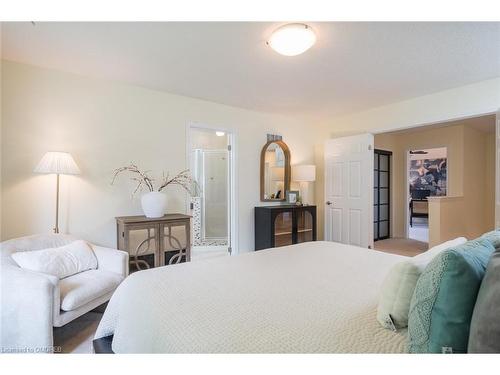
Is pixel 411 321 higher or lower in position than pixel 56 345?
higher

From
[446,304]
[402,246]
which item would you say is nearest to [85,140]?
[446,304]

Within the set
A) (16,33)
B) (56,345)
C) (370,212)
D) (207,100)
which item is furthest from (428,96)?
(56,345)

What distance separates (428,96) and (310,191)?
7.49 feet

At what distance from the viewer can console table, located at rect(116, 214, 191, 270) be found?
2.76m

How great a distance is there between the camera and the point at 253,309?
113 centimetres

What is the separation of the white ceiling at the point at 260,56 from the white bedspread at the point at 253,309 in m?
1.71

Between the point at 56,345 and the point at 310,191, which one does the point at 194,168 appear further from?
the point at 56,345

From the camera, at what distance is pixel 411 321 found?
863mm

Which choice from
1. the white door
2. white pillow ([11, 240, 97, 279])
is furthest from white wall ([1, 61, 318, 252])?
the white door

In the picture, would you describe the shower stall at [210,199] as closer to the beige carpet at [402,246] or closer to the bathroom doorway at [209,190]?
the bathroom doorway at [209,190]

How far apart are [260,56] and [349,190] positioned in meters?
2.78

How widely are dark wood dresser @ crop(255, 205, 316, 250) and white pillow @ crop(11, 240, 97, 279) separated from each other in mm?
2273

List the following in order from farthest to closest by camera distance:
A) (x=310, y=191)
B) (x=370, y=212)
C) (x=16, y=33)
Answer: (x=310, y=191) → (x=370, y=212) → (x=16, y=33)
